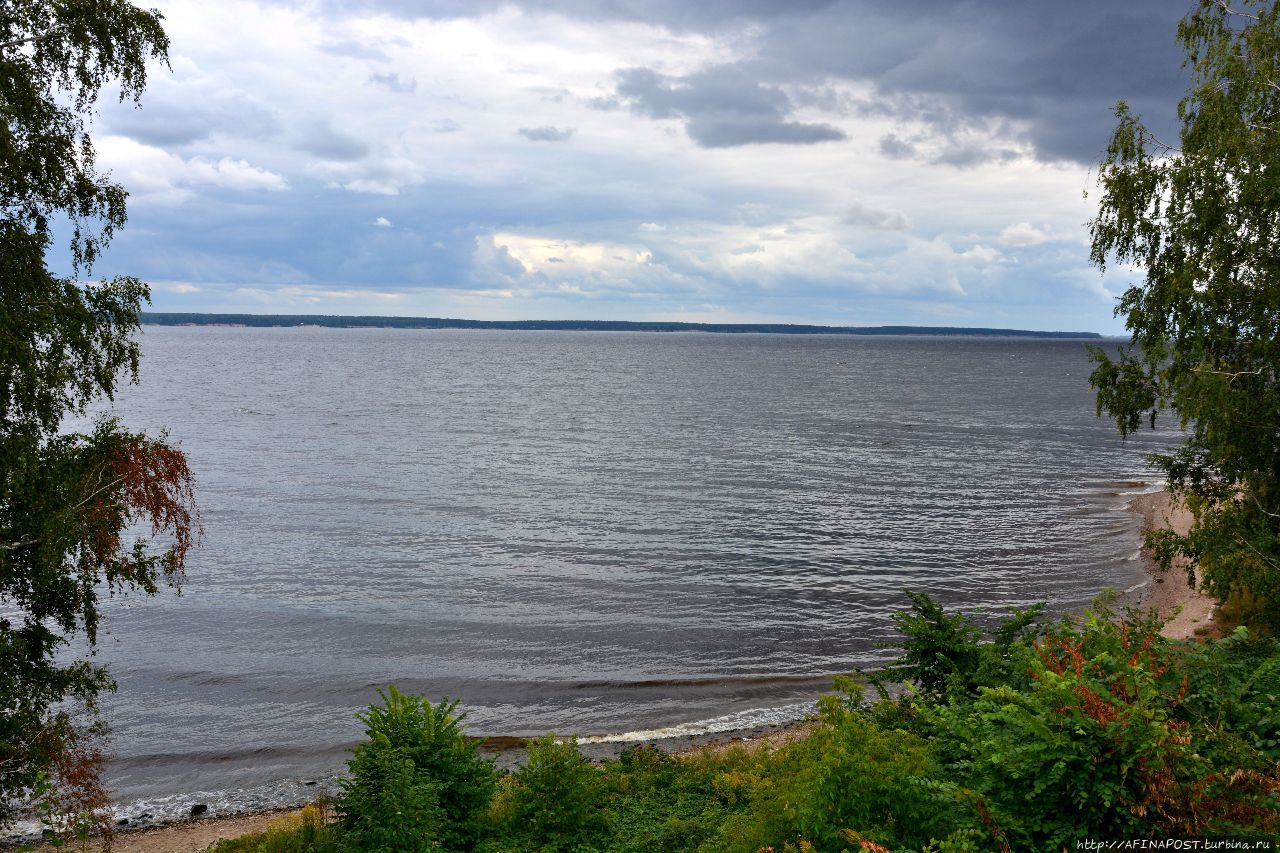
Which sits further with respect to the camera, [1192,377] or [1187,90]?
[1187,90]

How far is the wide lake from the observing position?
2309 cm

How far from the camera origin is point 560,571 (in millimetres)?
34781

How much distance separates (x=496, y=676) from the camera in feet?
82.0

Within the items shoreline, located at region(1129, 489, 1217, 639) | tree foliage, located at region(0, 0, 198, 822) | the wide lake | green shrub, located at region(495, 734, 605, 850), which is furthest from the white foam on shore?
tree foliage, located at region(0, 0, 198, 822)

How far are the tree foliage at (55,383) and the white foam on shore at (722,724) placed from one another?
39.8ft

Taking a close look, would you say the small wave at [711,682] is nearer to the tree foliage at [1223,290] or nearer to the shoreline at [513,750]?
the shoreline at [513,750]

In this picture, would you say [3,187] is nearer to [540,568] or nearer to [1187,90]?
[1187,90]

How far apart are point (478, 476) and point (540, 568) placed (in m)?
21.6

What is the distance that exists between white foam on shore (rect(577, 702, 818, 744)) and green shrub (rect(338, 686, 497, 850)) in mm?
7988

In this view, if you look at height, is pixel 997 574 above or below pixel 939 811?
below

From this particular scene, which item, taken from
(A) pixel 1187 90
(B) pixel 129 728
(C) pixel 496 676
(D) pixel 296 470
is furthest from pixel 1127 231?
(D) pixel 296 470

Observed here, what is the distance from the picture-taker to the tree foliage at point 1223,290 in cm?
1605

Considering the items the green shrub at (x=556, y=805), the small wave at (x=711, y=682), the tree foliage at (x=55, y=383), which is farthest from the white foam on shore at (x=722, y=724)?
the tree foliage at (x=55, y=383)

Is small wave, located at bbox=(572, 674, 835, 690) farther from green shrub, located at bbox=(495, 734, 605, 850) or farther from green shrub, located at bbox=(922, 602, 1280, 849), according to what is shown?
green shrub, located at bbox=(922, 602, 1280, 849)
